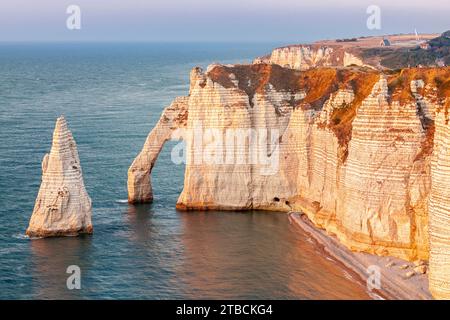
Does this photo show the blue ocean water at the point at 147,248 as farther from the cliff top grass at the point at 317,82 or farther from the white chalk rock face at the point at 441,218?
the cliff top grass at the point at 317,82

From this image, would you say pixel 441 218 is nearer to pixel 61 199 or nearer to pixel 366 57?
pixel 61 199

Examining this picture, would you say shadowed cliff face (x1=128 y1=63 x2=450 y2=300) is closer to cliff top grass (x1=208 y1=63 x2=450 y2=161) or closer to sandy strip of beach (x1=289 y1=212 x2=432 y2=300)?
cliff top grass (x1=208 y1=63 x2=450 y2=161)

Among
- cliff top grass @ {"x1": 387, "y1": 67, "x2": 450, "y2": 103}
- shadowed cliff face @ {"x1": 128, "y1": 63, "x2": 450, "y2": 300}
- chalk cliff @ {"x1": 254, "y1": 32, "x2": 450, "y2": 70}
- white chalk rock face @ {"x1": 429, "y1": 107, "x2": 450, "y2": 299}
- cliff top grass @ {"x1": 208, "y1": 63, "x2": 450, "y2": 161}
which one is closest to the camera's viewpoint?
white chalk rock face @ {"x1": 429, "y1": 107, "x2": 450, "y2": 299}

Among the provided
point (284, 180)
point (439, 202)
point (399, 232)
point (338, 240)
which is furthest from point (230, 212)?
point (439, 202)

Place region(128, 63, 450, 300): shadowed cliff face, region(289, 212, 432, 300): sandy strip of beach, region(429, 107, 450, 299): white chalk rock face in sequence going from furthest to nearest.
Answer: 1. region(128, 63, 450, 300): shadowed cliff face
2. region(289, 212, 432, 300): sandy strip of beach
3. region(429, 107, 450, 299): white chalk rock face

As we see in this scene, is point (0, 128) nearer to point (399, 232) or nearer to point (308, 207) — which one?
point (308, 207)

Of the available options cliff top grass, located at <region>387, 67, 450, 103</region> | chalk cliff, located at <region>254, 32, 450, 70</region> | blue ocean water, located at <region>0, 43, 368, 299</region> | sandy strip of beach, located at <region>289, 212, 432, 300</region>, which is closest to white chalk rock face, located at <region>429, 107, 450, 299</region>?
sandy strip of beach, located at <region>289, 212, 432, 300</region>
